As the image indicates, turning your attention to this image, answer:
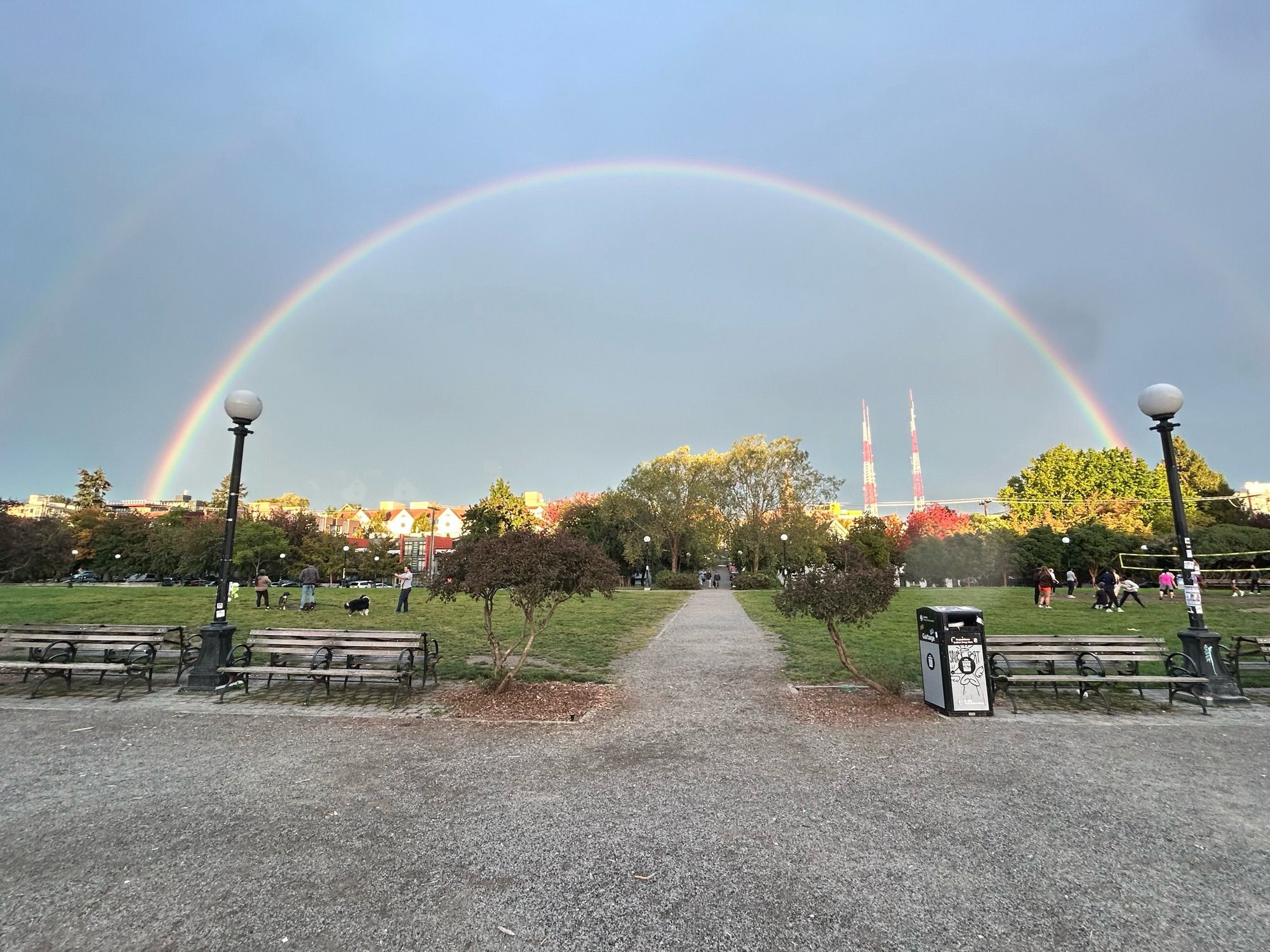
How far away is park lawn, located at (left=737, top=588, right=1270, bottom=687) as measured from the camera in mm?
10625

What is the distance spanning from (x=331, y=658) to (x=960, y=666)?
8.79 meters

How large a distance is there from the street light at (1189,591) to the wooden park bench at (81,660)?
13605mm

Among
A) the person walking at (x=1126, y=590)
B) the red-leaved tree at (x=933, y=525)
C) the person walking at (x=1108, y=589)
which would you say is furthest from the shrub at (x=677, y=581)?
the person walking at (x=1108, y=589)

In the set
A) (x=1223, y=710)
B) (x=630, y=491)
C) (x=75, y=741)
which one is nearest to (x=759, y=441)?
(x=630, y=491)

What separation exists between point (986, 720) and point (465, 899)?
6.33 m

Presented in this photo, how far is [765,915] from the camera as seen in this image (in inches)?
131

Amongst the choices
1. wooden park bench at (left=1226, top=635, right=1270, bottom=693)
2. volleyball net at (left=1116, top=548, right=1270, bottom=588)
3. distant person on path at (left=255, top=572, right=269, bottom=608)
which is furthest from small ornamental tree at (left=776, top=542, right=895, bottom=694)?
volleyball net at (left=1116, top=548, right=1270, bottom=588)

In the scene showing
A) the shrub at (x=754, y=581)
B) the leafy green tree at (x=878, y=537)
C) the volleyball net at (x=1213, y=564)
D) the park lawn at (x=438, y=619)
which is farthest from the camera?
the leafy green tree at (x=878, y=537)

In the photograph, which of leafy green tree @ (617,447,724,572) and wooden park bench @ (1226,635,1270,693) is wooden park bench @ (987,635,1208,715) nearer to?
wooden park bench @ (1226,635,1270,693)

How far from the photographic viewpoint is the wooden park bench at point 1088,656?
7898 millimetres

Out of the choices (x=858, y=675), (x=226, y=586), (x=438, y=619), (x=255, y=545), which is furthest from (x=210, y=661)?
(x=255, y=545)

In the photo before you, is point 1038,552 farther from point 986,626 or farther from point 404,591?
point 404,591

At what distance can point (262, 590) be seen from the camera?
21188 mm

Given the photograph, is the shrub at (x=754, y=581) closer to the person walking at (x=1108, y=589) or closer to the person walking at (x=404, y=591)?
the person walking at (x=1108, y=589)
